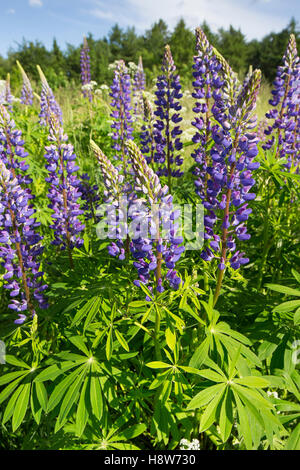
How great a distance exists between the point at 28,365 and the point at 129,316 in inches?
31.1

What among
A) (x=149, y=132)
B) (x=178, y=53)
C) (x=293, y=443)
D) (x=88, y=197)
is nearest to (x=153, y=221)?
(x=293, y=443)

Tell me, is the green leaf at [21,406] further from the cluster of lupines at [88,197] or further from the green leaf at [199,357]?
the cluster of lupines at [88,197]

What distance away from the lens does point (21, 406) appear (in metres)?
1.96

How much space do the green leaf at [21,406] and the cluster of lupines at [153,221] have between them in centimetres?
100

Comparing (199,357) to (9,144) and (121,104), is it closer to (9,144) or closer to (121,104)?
(9,144)

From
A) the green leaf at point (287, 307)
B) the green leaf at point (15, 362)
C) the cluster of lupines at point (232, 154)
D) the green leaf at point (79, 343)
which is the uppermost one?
the cluster of lupines at point (232, 154)

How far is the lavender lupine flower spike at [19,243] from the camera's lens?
2.14 metres

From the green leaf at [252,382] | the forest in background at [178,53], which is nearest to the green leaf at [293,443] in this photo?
the green leaf at [252,382]

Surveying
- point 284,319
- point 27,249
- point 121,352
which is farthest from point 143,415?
point 27,249

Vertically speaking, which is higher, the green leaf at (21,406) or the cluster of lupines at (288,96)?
the cluster of lupines at (288,96)

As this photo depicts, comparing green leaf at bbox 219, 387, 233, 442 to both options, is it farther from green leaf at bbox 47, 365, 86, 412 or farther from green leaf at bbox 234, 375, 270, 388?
green leaf at bbox 47, 365, 86, 412

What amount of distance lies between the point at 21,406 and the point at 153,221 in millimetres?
1369

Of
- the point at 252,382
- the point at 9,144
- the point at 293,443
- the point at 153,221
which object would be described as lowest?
the point at 293,443

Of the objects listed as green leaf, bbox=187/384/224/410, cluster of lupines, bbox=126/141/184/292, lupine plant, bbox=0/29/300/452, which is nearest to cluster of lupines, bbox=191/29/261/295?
lupine plant, bbox=0/29/300/452
